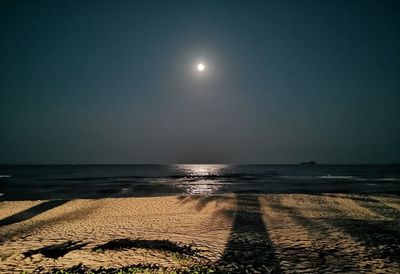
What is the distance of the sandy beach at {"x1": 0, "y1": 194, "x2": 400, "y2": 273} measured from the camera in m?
8.14

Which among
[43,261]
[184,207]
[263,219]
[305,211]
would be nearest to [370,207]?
[305,211]

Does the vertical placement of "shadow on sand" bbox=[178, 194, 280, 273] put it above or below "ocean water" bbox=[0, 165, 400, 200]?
above

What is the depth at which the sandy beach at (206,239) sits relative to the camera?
320 inches

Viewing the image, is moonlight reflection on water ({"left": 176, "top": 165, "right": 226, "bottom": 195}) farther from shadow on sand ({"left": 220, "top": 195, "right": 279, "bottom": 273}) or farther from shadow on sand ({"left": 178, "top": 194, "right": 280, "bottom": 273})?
shadow on sand ({"left": 178, "top": 194, "right": 280, "bottom": 273})

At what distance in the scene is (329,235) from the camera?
11.2 meters

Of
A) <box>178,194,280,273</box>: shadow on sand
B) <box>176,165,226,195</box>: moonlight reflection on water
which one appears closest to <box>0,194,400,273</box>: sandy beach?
<box>178,194,280,273</box>: shadow on sand

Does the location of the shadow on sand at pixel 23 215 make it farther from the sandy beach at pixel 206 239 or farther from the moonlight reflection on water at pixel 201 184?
the moonlight reflection on water at pixel 201 184

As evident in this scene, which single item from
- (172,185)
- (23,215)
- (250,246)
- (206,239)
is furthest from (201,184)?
(250,246)

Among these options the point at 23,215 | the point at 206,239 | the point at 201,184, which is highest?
the point at 206,239

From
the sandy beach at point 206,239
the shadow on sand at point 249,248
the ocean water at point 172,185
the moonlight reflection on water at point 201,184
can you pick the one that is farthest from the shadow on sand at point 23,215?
the moonlight reflection on water at point 201,184

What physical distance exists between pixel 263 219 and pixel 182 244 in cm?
613

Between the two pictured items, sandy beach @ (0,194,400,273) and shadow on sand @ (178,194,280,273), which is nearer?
shadow on sand @ (178,194,280,273)

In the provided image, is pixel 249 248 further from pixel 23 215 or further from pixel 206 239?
pixel 23 215

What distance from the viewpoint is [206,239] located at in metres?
10.8
